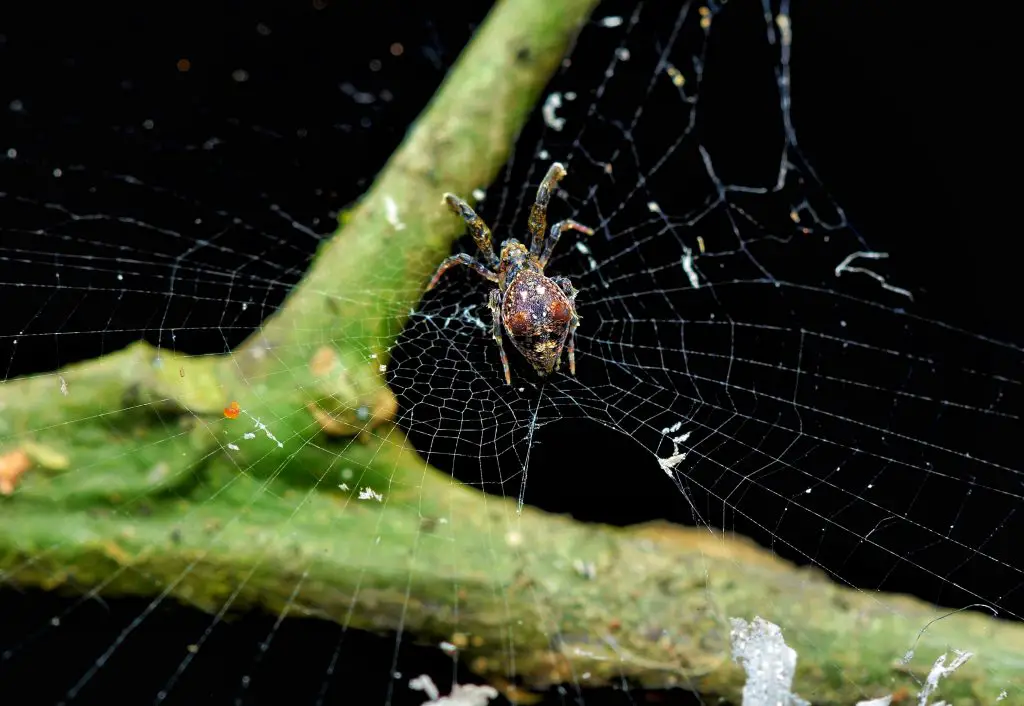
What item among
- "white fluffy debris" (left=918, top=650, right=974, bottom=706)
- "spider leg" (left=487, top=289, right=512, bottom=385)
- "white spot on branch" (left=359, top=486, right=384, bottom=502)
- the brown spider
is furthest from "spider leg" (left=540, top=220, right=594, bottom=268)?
"white fluffy debris" (left=918, top=650, right=974, bottom=706)

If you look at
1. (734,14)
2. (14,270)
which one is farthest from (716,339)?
(14,270)

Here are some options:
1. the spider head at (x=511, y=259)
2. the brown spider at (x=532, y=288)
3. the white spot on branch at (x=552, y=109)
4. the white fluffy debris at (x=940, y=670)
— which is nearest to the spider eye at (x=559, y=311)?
the brown spider at (x=532, y=288)

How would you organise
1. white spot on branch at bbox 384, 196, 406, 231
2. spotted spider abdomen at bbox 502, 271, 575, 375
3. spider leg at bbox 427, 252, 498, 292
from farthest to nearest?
spider leg at bbox 427, 252, 498, 292, spotted spider abdomen at bbox 502, 271, 575, 375, white spot on branch at bbox 384, 196, 406, 231

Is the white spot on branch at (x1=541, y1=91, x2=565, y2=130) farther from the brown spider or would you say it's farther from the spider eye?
the spider eye

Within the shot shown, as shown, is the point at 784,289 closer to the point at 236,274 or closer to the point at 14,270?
the point at 236,274

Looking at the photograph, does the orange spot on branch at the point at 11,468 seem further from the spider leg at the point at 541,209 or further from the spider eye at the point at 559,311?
the spider leg at the point at 541,209

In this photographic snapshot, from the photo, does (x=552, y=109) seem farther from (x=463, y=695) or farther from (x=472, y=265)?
(x=463, y=695)

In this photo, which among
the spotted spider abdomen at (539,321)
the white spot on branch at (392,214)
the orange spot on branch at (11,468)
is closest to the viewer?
the orange spot on branch at (11,468)

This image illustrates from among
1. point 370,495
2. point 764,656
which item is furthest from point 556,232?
point 764,656
